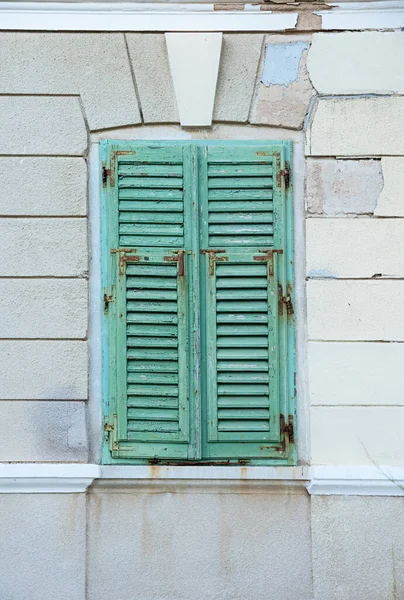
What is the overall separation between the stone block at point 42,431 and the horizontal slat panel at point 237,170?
1450 millimetres

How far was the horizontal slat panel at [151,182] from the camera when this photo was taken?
14.3ft

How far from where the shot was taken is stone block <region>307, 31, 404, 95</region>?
4379 mm

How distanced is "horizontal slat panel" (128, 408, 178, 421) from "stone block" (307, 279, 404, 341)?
855mm

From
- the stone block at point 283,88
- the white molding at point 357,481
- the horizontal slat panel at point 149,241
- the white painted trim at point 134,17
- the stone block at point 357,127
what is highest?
the white painted trim at point 134,17

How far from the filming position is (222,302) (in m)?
4.37

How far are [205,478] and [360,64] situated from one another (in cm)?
239

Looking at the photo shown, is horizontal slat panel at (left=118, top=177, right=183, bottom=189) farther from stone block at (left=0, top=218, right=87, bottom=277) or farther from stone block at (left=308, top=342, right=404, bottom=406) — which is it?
stone block at (left=308, top=342, right=404, bottom=406)

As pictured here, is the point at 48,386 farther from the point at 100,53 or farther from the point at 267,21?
the point at 267,21

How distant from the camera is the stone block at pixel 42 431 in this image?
4297mm

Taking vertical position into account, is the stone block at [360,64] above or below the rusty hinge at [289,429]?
above

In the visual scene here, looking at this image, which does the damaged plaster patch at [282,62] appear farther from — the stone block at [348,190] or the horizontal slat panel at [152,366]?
the horizontal slat panel at [152,366]

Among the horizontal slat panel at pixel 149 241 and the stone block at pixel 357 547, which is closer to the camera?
the stone block at pixel 357 547

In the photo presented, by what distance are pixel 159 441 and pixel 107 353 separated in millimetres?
550

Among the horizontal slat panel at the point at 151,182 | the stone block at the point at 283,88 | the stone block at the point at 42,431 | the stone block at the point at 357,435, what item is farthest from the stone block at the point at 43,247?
the stone block at the point at 357,435
